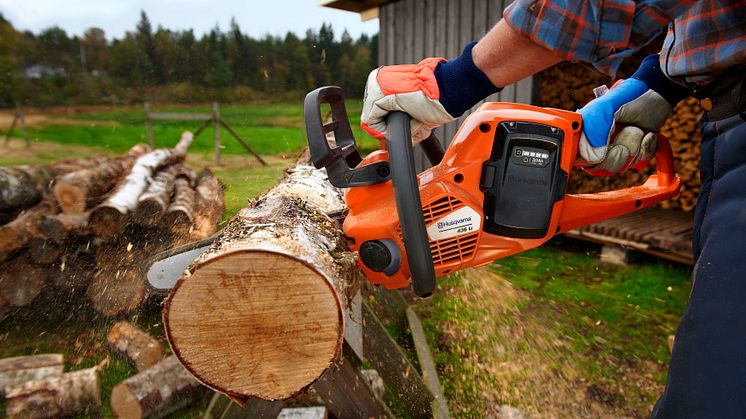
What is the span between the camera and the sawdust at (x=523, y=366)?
2807 mm

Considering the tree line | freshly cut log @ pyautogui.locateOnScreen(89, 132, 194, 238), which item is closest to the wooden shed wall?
freshly cut log @ pyautogui.locateOnScreen(89, 132, 194, 238)

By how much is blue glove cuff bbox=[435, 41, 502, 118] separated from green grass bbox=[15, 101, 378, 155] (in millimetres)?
6104

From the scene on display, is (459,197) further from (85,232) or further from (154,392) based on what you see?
(85,232)

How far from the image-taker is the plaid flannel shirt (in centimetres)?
109

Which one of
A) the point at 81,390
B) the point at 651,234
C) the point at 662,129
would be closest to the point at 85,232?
the point at 81,390

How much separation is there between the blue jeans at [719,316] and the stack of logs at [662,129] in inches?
161

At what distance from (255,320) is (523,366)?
231 cm

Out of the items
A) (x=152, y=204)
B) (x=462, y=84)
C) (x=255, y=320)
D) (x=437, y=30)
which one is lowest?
(x=152, y=204)

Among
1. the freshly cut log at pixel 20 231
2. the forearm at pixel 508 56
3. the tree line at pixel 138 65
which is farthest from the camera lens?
the tree line at pixel 138 65

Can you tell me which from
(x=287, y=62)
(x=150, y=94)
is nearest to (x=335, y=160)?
(x=287, y=62)

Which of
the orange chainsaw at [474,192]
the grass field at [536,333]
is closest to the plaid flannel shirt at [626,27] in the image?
the orange chainsaw at [474,192]

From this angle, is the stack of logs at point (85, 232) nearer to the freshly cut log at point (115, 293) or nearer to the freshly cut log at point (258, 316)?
the freshly cut log at point (115, 293)

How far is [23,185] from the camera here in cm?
369

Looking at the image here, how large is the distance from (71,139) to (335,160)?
12094 mm
